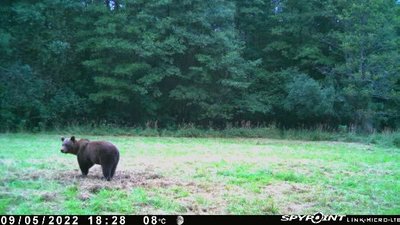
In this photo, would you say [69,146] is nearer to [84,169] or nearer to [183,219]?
[84,169]

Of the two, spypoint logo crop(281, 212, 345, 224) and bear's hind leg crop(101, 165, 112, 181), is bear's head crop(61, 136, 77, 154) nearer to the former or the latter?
bear's hind leg crop(101, 165, 112, 181)

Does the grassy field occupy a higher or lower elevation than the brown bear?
lower

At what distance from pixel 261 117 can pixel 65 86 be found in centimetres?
1316

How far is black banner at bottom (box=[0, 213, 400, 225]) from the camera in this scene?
6.41 metres

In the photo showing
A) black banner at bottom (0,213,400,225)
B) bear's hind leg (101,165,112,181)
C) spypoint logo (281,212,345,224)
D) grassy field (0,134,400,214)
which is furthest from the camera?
bear's hind leg (101,165,112,181)

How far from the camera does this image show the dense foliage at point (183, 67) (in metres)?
28.6

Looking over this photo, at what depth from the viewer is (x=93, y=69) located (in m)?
30.0

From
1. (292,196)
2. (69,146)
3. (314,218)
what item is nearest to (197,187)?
(292,196)

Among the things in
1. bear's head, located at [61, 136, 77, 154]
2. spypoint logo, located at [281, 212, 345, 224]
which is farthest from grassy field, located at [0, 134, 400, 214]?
bear's head, located at [61, 136, 77, 154]

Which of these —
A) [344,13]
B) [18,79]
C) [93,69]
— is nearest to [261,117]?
[344,13]

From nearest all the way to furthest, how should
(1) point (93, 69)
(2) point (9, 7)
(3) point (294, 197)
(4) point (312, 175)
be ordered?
(3) point (294, 197), (4) point (312, 175), (2) point (9, 7), (1) point (93, 69)

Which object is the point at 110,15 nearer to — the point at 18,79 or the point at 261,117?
the point at 18,79

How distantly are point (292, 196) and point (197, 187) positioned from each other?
174cm

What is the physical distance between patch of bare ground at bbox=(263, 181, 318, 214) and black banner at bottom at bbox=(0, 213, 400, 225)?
446mm
